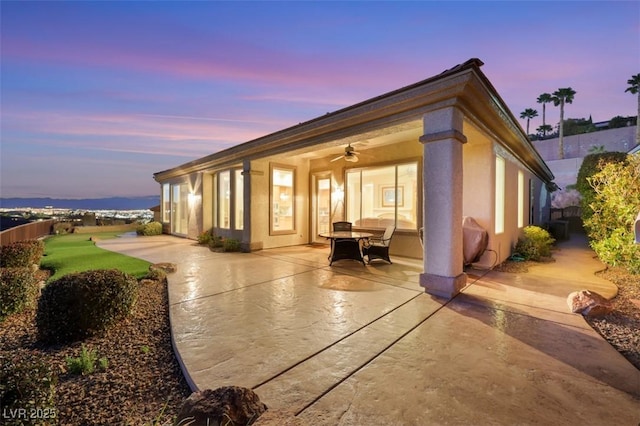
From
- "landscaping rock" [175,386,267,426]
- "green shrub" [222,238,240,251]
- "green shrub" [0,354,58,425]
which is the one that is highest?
"green shrub" [0,354,58,425]

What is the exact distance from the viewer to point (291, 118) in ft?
44.5

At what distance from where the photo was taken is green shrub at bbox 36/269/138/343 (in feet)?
9.02

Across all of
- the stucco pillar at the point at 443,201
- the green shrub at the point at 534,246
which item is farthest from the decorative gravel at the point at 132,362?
the green shrub at the point at 534,246

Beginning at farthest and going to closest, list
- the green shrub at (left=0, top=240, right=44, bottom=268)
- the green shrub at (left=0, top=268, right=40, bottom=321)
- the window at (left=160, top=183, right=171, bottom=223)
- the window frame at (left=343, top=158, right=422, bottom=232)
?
the window at (left=160, top=183, right=171, bottom=223), the window frame at (left=343, top=158, right=422, bottom=232), the green shrub at (left=0, top=240, right=44, bottom=268), the green shrub at (left=0, top=268, right=40, bottom=321)

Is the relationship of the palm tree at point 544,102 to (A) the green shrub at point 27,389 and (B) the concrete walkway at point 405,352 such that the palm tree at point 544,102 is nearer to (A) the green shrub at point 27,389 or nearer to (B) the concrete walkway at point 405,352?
(B) the concrete walkway at point 405,352

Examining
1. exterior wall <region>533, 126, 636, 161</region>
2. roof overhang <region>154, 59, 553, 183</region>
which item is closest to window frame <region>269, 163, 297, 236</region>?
roof overhang <region>154, 59, 553, 183</region>

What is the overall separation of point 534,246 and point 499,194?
191cm

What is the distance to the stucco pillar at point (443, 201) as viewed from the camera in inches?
161

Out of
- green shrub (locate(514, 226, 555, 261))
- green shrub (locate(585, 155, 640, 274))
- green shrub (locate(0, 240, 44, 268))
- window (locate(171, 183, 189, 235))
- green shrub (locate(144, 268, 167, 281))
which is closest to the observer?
green shrub (locate(585, 155, 640, 274))

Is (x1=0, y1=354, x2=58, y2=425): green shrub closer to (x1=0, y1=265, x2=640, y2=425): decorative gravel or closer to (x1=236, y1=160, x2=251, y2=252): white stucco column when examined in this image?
(x1=0, y1=265, x2=640, y2=425): decorative gravel

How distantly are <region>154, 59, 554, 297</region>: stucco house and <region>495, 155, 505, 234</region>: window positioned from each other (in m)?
0.03

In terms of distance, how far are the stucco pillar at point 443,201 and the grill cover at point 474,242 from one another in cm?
154

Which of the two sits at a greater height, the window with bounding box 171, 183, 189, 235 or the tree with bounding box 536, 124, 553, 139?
the tree with bounding box 536, 124, 553, 139

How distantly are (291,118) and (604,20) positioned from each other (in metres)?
10.9
